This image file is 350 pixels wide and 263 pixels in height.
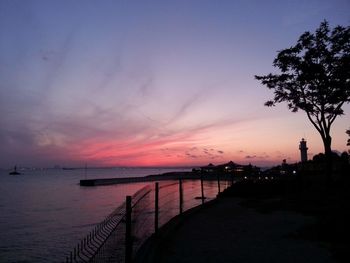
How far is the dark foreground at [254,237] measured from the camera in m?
8.79

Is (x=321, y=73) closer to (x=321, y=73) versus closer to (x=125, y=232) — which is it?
(x=321, y=73)

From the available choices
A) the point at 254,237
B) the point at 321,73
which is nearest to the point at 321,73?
the point at 321,73

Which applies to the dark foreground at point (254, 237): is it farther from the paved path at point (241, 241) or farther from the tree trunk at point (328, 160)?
the tree trunk at point (328, 160)

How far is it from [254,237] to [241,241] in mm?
770

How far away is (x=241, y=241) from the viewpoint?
34.5 ft

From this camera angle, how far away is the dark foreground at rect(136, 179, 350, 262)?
879cm

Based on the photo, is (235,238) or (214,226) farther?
(214,226)

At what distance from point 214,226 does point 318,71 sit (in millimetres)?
15659

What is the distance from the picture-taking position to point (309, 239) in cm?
1051

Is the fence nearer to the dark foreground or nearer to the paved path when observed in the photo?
the dark foreground

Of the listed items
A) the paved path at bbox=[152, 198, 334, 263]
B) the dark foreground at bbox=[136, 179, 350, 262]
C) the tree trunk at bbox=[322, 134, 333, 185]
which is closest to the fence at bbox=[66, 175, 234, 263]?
the dark foreground at bbox=[136, 179, 350, 262]

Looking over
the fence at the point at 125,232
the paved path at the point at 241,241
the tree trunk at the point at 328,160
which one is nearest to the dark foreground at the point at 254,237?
the paved path at the point at 241,241

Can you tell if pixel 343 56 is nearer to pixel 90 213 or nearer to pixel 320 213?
pixel 320 213

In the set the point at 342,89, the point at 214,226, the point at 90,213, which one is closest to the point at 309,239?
the point at 214,226
